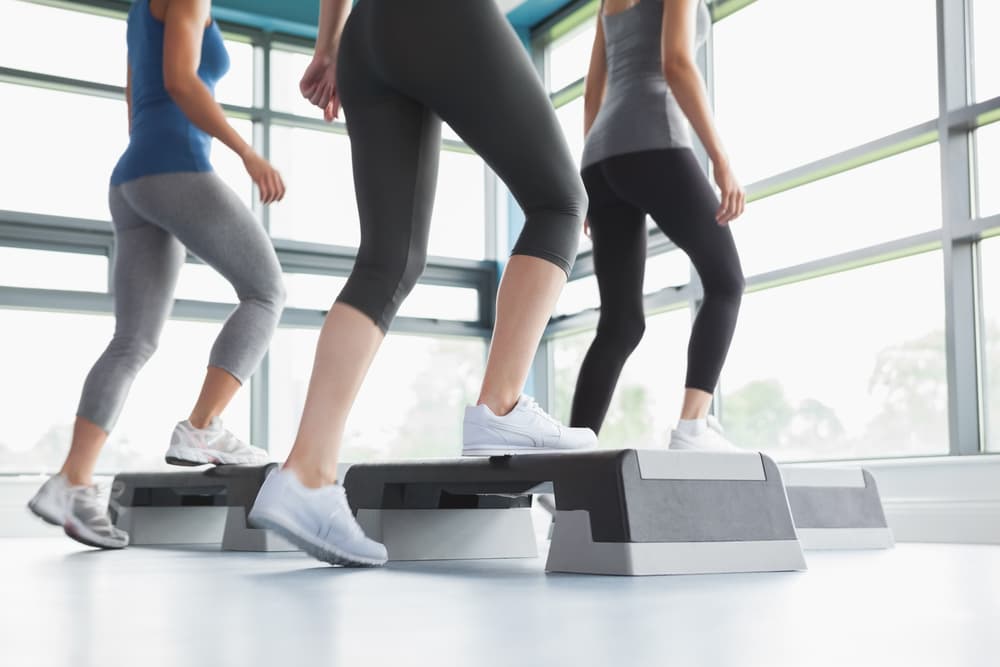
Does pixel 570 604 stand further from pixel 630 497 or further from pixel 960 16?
pixel 960 16

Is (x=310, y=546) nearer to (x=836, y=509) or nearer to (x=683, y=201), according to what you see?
(x=683, y=201)

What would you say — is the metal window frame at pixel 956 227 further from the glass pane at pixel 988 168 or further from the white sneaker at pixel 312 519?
the white sneaker at pixel 312 519

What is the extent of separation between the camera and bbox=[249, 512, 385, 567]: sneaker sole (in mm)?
1439

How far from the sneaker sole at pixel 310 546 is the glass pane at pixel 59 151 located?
4064 mm

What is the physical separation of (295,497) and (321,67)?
2.59 feet

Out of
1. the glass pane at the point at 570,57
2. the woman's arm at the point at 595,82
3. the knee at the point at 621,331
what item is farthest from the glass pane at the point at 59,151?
the knee at the point at 621,331

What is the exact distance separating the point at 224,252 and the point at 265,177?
275 mm

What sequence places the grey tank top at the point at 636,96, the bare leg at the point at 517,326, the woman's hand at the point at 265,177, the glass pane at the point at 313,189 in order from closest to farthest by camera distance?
1. the bare leg at the point at 517,326
2. the woman's hand at the point at 265,177
3. the grey tank top at the point at 636,96
4. the glass pane at the point at 313,189

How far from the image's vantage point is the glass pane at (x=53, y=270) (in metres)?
4.86

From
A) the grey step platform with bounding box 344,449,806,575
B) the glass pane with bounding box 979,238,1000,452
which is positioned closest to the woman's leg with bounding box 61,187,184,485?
the grey step platform with bounding box 344,449,806,575

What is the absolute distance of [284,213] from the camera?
574cm

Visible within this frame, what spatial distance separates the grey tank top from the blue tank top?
0.88 meters

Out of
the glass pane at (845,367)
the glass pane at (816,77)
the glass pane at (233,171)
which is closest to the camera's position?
the glass pane at (845,367)

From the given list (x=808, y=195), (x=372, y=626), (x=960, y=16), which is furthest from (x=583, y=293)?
(x=372, y=626)
